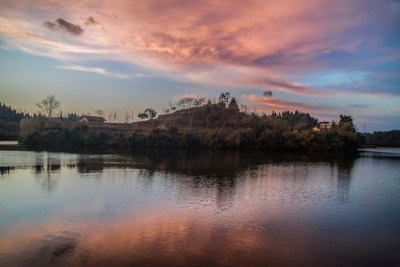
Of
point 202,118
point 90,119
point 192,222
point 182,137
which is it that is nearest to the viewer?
point 192,222

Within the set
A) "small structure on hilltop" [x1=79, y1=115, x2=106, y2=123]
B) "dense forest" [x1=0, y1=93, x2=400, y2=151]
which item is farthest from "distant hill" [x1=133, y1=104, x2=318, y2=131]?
"dense forest" [x1=0, y1=93, x2=400, y2=151]

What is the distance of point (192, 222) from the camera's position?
68.9 feet

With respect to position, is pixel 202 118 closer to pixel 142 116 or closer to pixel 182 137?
pixel 142 116

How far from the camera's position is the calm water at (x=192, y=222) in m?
15.6

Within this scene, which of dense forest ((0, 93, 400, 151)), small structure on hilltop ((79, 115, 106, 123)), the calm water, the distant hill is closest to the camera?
the calm water

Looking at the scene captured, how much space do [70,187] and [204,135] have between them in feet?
254

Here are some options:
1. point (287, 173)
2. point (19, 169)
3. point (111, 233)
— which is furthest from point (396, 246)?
point (19, 169)

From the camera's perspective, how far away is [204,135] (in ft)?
354

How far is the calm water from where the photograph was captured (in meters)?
15.6

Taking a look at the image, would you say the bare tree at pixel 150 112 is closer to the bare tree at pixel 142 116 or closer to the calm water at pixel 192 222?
the bare tree at pixel 142 116

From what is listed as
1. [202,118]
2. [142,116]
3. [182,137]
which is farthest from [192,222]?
[202,118]

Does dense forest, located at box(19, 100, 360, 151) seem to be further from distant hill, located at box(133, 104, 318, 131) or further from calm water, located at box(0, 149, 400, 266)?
calm water, located at box(0, 149, 400, 266)

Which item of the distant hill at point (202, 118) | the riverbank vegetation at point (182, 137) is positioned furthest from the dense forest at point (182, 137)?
the distant hill at point (202, 118)

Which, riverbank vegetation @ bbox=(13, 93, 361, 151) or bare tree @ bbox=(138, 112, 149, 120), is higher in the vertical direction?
bare tree @ bbox=(138, 112, 149, 120)
